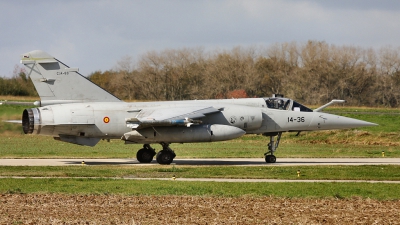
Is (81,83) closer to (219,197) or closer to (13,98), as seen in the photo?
(219,197)

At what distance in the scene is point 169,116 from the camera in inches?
1059

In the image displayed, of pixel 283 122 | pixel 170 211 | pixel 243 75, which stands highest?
pixel 243 75

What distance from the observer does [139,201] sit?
16375 mm

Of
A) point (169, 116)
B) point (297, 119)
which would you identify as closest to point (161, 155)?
point (169, 116)

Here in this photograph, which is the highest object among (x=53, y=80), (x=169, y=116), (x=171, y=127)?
(x=53, y=80)

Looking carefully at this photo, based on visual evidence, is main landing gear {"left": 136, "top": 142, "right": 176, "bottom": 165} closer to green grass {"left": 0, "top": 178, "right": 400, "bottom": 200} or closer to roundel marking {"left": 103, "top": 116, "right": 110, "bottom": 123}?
roundel marking {"left": 103, "top": 116, "right": 110, "bottom": 123}

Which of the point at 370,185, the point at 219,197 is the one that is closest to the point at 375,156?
the point at 370,185

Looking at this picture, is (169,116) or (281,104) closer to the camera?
(169,116)

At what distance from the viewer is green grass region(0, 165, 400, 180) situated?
74.2ft

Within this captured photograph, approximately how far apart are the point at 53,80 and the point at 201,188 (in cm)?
1101

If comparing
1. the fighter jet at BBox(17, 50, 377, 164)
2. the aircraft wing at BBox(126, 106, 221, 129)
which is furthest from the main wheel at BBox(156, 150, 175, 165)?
the aircraft wing at BBox(126, 106, 221, 129)

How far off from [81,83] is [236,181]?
31.7 feet

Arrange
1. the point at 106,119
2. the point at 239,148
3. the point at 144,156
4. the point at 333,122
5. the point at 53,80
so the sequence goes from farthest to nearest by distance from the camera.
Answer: the point at 239,148 < the point at 333,122 < the point at 144,156 < the point at 106,119 < the point at 53,80

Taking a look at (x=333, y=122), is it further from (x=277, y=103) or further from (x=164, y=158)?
(x=164, y=158)
